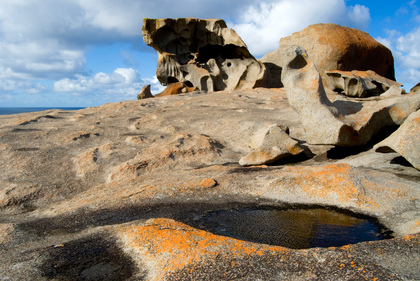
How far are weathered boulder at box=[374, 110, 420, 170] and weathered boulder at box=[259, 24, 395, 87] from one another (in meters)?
10.6

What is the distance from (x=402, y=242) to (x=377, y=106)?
5076 mm

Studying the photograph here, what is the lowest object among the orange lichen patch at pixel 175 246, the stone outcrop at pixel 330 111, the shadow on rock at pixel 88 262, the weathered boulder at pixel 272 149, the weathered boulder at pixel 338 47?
the shadow on rock at pixel 88 262

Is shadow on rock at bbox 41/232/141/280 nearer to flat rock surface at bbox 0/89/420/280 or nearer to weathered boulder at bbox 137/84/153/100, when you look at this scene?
flat rock surface at bbox 0/89/420/280

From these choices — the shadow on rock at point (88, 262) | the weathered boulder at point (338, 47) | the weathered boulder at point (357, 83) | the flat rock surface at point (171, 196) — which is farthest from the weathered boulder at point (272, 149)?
the weathered boulder at point (338, 47)

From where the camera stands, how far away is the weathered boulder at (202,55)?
17.4 m

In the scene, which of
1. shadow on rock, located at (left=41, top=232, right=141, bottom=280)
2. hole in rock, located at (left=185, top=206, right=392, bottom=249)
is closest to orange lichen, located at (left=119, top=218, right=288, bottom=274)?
shadow on rock, located at (left=41, top=232, right=141, bottom=280)

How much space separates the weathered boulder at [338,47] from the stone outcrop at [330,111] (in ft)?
28.9

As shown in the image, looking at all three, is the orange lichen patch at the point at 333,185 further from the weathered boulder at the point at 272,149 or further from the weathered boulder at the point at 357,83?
the weathered boulder at the point at 357,83

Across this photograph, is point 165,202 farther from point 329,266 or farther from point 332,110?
point 332,110

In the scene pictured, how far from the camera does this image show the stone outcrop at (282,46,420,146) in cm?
648

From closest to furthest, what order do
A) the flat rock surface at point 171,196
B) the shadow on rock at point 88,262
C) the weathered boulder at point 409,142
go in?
the flat rock surface at point 171,196, the shadow on rock at point 88,262, the weathered boulder at point 409,142

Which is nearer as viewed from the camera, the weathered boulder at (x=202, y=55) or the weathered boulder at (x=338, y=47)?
the weathered boulder at (x=338, y=47)

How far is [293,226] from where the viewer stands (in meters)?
3.74

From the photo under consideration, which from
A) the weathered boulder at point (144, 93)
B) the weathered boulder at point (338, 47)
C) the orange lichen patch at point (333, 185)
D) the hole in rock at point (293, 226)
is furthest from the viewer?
the weathered boulder at point (144, 93)
